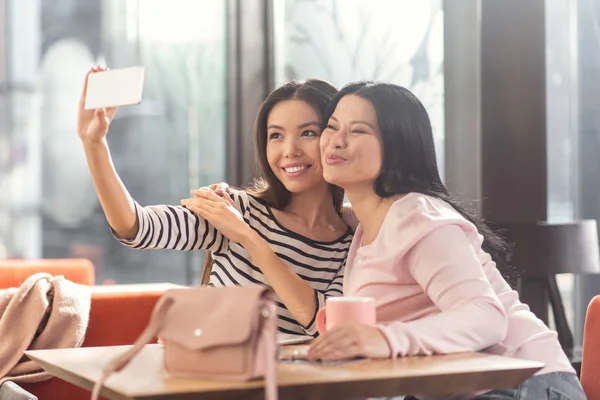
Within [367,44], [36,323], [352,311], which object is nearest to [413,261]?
[352,311]

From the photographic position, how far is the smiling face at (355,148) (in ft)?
5.87

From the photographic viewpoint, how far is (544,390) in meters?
1.63

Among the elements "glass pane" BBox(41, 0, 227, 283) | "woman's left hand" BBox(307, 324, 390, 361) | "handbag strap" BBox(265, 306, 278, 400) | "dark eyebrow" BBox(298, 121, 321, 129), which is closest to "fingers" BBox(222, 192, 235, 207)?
"dark eyebrow" BBox(298, 121, 321, 129)

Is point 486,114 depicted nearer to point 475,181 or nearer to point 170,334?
point 475,181

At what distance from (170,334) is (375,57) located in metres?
2.75

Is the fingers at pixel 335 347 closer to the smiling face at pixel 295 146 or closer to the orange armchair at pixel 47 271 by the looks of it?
the smiling face at pixel 295 146

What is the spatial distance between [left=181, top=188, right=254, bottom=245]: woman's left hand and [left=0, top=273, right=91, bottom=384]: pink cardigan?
490 millimetres

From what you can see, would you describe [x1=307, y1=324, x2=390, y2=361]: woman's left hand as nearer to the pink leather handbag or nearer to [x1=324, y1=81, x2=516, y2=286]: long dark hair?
the pink leather handbag

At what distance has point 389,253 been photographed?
5.41ft

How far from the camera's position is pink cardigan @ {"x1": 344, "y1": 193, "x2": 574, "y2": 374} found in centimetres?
150

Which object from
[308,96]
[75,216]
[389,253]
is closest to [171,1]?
[75,216]

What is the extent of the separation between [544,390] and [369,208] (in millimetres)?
475

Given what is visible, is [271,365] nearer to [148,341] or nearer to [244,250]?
[148,341]

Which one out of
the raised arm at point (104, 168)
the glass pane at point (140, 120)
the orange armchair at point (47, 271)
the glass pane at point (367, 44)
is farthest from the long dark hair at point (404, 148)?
the glass pane at point (140, 120)
